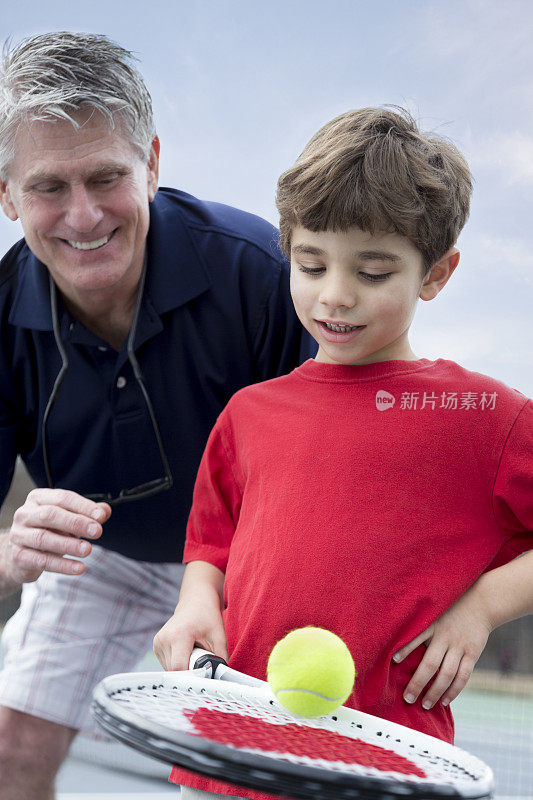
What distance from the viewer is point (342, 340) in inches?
31.3

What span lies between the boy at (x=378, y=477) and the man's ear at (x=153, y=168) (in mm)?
454

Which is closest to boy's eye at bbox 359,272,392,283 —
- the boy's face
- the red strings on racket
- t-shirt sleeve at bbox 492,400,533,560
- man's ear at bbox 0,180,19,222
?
the boy's face

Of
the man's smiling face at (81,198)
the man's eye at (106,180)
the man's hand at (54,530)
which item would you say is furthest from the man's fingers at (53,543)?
the man's eye at (106,180)

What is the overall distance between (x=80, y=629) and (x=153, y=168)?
2.50ft

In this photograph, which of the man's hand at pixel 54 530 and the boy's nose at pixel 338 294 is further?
the man's hand at pixel 54 530

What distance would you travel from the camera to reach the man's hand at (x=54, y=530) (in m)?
0.97

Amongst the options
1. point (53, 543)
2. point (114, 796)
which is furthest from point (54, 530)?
point (114, 796)

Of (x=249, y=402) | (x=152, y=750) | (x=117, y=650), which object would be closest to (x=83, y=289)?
(x=249, y=402)

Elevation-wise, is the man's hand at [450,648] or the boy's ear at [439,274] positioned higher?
the boy's ear at [439,274]

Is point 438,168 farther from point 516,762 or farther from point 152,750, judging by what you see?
point 516,762

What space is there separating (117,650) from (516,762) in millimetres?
2959

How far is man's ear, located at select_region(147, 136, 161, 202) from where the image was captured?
1.25 meters

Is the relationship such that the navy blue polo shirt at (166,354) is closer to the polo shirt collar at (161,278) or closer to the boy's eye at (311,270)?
the polo shirt collar at (161,278)

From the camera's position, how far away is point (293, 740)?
0.61 m
